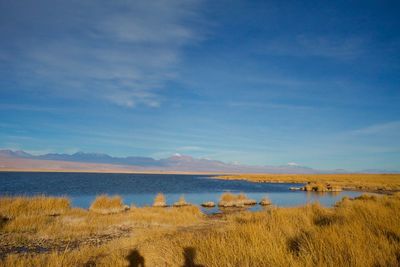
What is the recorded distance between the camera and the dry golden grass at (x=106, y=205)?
70.4ft

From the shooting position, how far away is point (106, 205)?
22.4 metres

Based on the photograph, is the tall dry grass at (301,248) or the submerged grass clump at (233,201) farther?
the submerged grass clump at (233,201)

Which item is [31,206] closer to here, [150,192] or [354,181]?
[150,192]

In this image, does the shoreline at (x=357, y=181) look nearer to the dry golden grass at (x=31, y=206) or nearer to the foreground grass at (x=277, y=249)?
the dry golden grass at (x=31, y=206)

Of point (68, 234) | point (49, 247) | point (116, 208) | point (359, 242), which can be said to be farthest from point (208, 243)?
point (116, 208)

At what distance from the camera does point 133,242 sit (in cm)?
1016

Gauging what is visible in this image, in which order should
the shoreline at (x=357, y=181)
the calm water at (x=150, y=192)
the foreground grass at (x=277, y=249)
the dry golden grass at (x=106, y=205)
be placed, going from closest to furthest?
1. the foreground grass at (x=277, y=249)
2. the dry golden grass at (x=106, y=205)
3. the calm water at (x=150, y=192)
4. the shoreline at (x=357, y=181)

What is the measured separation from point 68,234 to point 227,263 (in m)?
9.47

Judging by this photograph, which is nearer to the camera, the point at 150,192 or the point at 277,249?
the point at 277,249

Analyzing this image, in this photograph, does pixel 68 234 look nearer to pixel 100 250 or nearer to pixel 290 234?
pixel 100 250

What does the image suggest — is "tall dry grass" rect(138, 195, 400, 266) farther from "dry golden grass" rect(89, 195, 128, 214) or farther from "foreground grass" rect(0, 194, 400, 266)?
"dry golden grass" rect(89, 195, 128, 214)

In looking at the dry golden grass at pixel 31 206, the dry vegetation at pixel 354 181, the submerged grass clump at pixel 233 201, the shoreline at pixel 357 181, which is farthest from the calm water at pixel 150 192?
the dry vegetation at pixel 354 181

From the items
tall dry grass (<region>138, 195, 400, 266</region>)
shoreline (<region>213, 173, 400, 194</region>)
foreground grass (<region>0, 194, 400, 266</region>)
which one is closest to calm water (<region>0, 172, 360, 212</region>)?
shoreline (<region>213, 173, 400, 194</region>)

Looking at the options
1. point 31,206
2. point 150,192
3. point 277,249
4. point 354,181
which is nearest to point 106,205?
point 31,206
